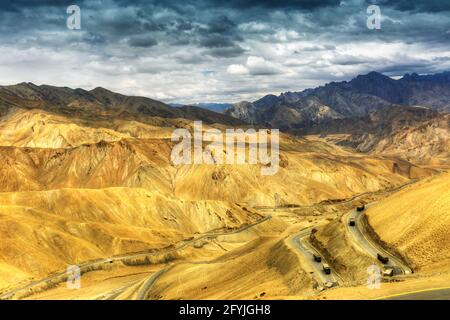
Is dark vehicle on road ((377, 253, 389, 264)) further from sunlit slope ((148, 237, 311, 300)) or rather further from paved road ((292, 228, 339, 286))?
sunlit slope ((148, 237, 311, 300))

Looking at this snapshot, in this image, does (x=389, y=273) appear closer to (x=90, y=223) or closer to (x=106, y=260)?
(x=106, y=260)

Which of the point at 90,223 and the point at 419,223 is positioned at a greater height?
the point at 419,223

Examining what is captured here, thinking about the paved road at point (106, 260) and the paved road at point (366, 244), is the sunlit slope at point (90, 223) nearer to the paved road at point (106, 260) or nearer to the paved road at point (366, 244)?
the paved road at point (106, 260)

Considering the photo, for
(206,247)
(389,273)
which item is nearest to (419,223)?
(389,273)

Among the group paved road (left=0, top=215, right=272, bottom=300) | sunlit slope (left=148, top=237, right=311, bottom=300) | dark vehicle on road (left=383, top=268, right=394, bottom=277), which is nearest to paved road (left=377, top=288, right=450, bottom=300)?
dark vehicle on road (left=383, top=268, right=394, bottom=277)

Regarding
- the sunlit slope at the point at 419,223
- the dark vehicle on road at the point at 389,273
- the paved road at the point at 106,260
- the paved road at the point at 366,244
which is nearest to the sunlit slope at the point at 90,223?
the paved road at the point at 106,260
